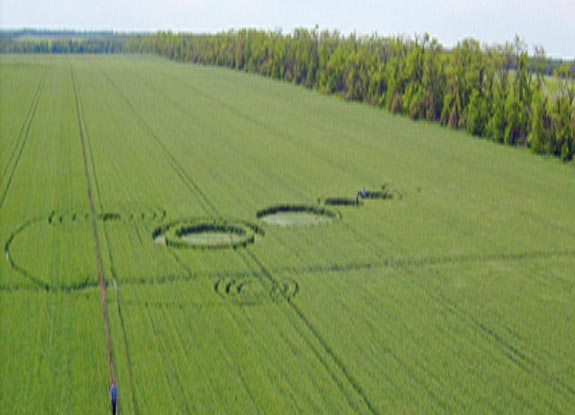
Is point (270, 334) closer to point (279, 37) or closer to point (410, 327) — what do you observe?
point (410, 327)

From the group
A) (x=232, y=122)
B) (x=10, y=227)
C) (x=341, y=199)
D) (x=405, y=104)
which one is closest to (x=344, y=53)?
(x=405, y=104)

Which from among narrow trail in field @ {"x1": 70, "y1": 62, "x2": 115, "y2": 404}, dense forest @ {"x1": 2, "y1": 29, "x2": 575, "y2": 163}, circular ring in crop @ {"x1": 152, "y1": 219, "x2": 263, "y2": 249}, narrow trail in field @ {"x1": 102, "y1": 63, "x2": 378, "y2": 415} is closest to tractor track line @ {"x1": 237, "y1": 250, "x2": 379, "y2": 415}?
narrow trail in field @ {"x1": 102, "y1": 63, "x2": 378, "y2": 415}

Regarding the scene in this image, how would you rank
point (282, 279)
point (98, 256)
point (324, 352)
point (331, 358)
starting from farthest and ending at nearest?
point (98, 256) < point (282, 279) < point (324, 352) < point (331, 358)

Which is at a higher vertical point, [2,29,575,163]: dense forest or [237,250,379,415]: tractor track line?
[2,29,575,163]: dense forest

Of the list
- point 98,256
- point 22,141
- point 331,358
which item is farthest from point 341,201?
point 22,141

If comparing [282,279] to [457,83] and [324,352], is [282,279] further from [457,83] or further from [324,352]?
[457,83]

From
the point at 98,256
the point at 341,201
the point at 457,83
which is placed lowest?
the point at 98,256

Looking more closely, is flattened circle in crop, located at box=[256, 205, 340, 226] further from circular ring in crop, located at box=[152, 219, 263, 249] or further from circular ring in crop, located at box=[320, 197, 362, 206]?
circular ring in crop, located at box=[152, 219, 263, 249]
